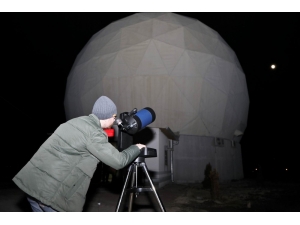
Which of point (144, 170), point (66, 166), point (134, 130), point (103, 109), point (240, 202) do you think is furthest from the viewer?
point (240, 202)

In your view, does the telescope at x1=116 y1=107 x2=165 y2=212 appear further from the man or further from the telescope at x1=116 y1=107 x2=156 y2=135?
the man

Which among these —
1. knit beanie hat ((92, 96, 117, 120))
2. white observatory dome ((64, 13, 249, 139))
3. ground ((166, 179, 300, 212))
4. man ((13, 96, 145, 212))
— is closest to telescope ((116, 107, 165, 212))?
knit beanie hat ((92, 96, 117, 120))

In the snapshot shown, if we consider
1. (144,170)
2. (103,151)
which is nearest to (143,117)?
(144,170)

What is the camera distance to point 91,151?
1743 mm

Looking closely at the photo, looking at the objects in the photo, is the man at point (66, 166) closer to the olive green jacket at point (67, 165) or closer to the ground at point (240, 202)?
the olive green jacket at point (67, 165)

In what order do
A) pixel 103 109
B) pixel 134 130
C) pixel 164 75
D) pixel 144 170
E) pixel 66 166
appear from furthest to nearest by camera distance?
pixel 164 75
pixel 144 170
pixel 134 130
pixel 103 109
pixel 66 166

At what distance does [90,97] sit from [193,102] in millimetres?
5600

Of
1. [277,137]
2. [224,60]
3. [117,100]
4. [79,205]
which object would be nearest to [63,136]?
[79,205]

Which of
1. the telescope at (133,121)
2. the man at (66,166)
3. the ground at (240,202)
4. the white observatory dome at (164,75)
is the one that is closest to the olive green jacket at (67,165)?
the man at (66,166)

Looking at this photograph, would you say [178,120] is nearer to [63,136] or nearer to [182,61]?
[182,61]

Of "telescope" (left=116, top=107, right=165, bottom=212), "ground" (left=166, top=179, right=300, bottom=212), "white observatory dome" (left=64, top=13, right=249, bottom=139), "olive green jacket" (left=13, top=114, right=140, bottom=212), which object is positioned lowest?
"ground" (left=166, top=179, right=300, bottom=212)

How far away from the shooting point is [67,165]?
171 centimetres

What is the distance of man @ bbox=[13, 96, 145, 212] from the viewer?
1.68 metres

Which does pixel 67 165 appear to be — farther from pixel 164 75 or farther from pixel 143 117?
pixel 164 75
